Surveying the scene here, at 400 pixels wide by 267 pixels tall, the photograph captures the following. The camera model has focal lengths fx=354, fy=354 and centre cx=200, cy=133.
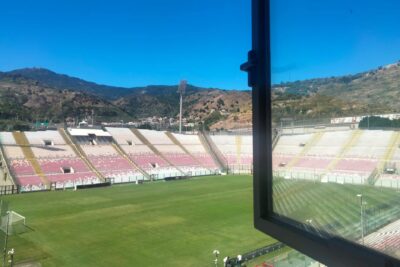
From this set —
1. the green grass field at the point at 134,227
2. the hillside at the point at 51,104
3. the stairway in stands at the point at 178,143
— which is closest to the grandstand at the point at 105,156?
the green grass field at the point at 134,227

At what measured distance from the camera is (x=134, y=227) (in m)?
15.1

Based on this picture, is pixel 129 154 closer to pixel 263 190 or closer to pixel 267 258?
pixel 267 258

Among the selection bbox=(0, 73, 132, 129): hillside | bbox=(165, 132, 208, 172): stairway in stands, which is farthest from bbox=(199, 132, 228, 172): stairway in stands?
bbox=(0, 73, 132, 129): hillside

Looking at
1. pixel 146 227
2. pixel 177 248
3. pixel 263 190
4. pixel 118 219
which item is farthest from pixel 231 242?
pixel 263 190

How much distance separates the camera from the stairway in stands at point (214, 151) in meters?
37.3

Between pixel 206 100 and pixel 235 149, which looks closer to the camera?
pixel 235 149

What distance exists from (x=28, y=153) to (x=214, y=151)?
18842 mm

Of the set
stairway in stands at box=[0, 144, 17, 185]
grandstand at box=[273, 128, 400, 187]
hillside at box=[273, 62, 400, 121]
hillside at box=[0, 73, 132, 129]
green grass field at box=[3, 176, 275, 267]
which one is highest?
hillside at box=[0, 73, 132, 129]

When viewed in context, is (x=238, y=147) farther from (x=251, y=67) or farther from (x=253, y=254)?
(x=251, y=67)

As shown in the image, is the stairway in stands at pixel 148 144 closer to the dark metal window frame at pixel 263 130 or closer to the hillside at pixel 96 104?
the hillside at pixel 96 104

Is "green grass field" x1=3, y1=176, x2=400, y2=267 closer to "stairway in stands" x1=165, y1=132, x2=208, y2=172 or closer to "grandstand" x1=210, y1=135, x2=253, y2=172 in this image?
"grandstand" x1=210, y1=135, x2=253, y2=172

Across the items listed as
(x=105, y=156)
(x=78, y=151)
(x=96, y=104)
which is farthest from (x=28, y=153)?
(x=96, y=104)

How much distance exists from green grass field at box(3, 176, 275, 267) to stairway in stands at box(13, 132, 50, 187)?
3.41 meters

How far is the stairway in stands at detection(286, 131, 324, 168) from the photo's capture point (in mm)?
1425
